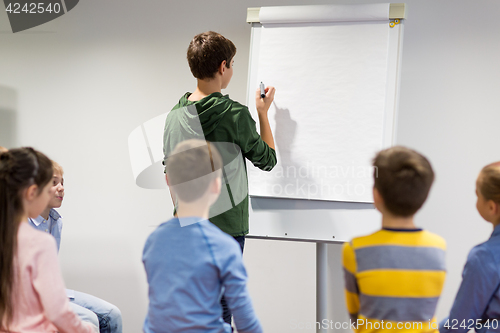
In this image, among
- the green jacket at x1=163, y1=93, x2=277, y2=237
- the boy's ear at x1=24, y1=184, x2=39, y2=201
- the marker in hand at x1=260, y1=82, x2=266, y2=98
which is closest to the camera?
the boy's ear at x1=24, y1=184, x2=39, y2=201

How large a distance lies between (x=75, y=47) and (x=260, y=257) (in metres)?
1.59

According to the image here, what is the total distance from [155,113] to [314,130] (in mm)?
1004

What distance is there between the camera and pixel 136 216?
257cm

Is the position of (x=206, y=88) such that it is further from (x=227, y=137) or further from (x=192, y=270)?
(x=192, y=270)

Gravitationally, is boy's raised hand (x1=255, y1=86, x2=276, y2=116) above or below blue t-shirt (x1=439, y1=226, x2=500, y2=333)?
above

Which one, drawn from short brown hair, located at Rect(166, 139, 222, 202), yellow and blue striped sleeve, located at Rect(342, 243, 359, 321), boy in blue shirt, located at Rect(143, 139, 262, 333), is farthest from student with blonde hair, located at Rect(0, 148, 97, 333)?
yellow and blue striped sleeve, located at Rect(342, 243, 359, 321)

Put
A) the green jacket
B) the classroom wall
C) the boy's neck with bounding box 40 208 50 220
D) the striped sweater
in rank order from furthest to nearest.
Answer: the classroom wall, the boy's neck with bounding box 40 208 50 220, the green jacket, the striped sweater

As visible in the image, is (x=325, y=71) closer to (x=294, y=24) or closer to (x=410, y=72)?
(x=294, y=24)

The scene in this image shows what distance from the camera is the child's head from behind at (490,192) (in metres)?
1.30

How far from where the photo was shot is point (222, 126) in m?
1.63

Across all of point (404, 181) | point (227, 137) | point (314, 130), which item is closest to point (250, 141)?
point (227, 137)

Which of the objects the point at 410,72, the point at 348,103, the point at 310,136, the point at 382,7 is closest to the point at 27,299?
the point at 310,136

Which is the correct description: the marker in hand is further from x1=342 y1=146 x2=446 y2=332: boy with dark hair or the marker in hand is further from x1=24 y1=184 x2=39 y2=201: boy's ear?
x1=24 y1=184 x2=39 y2=201: boy's ear

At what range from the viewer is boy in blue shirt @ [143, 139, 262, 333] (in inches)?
44.5
